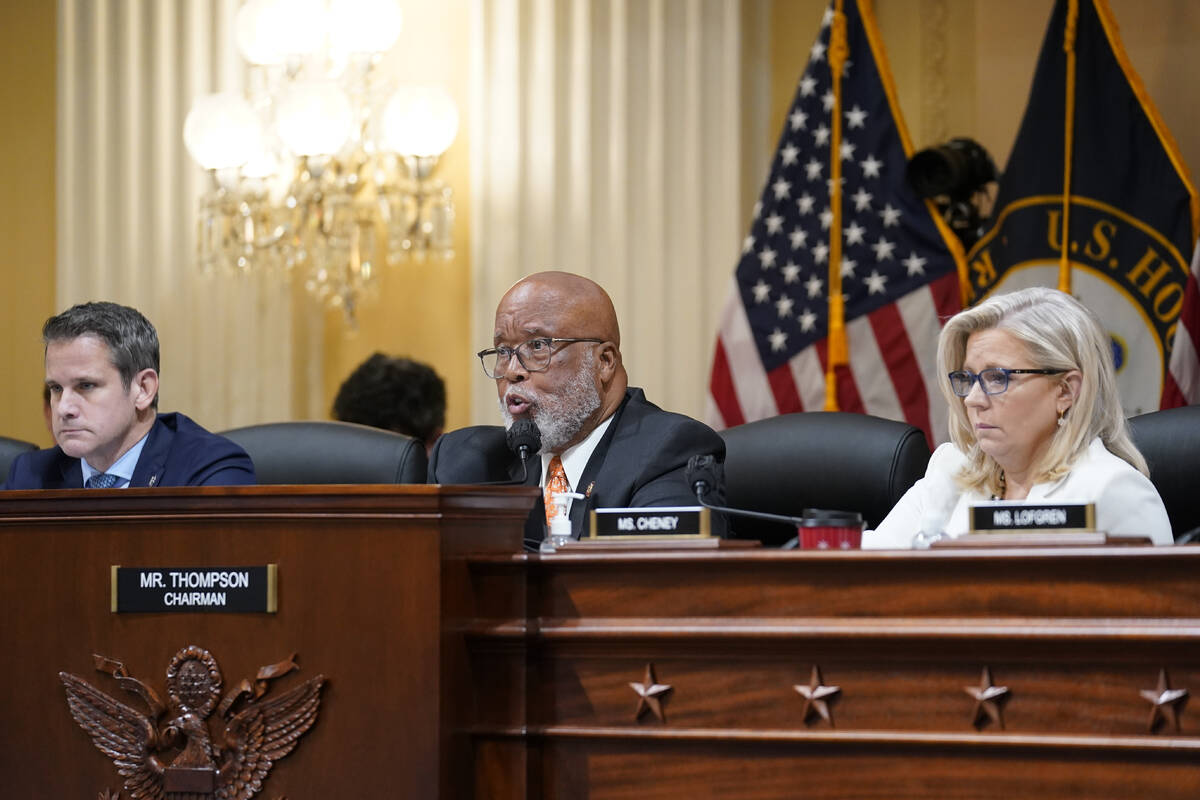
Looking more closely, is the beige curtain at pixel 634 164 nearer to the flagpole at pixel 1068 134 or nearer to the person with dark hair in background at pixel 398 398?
the person with dark hair in background at pixel 398 398

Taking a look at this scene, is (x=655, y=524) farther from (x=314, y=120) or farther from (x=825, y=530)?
(x=314, y=120)

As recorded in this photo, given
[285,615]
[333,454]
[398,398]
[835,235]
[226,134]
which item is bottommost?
[285,615]

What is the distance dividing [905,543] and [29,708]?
1.39 metres

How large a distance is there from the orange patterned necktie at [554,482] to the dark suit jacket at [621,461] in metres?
0.03

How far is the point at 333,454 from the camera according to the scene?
3.39m

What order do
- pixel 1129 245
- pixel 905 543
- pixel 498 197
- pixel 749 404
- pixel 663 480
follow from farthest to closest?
pixel 498 197 < pixel 749 404 < pixel 1129 245 < pixel 663 480 < pixel 905 543

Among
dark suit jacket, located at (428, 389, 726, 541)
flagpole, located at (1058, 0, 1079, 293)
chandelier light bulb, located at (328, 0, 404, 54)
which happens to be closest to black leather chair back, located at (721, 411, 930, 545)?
dark suit jacket, located at (428, 389, 726, 541)

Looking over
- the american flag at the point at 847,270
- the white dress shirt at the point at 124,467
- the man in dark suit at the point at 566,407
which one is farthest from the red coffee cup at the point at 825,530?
the american flag at the point at 847,270

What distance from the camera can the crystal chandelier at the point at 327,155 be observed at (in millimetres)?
5195

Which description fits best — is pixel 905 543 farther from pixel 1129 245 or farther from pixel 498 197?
pixel 498 197

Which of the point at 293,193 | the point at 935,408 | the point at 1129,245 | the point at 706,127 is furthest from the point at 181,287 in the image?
the point at 1129,245

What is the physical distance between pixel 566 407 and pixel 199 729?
1.28 metres

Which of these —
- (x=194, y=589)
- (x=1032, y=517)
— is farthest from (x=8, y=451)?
(x=1032, y=517)

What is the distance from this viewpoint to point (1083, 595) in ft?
5.70
